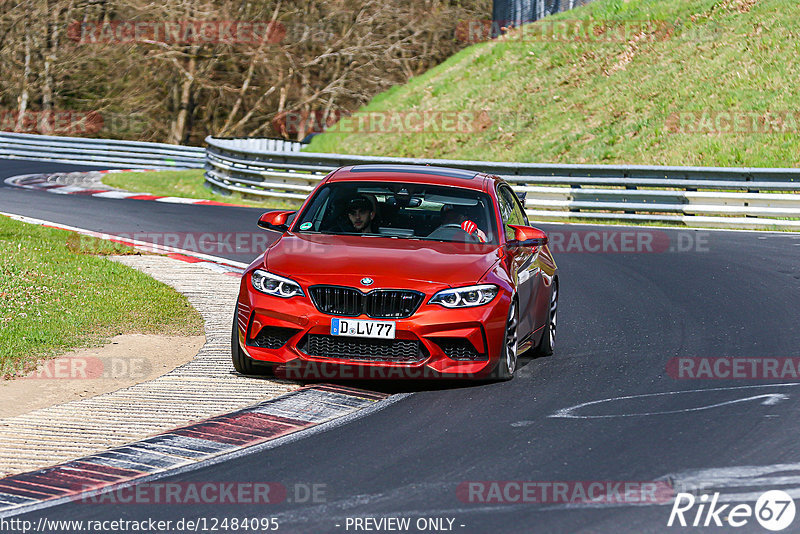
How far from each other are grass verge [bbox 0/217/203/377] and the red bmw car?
1.81m

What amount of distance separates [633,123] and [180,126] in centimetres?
2389

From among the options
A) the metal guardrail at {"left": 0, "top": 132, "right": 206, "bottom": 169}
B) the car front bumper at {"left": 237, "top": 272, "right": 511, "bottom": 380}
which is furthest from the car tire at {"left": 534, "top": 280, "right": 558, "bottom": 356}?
the metal guardrail at {"left": 0, "top": 132, "right": 206, "bottom": 169}

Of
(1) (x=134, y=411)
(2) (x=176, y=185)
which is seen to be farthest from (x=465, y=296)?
(2) (x=176, y=185)

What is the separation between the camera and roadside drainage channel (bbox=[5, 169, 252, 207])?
2518 cm

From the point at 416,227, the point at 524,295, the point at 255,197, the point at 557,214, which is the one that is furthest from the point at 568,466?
the point at 255,197

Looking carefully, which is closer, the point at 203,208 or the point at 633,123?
the point at 203,208

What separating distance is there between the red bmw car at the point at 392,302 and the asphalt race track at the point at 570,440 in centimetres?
34

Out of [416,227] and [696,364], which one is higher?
[416,227]

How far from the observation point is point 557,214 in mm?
23094

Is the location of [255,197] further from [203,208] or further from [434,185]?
[434,185]

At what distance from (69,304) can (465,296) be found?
4660 mm

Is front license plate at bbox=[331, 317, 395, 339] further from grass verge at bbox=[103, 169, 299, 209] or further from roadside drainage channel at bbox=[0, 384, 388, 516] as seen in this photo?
grass verge at bbox=[103, 169, 299, 209]

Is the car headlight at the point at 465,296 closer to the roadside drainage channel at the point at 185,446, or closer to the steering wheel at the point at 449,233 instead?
the roadside drainage channel at the point at 185,446

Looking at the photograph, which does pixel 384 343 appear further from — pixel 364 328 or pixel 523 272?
pixel 523 272
